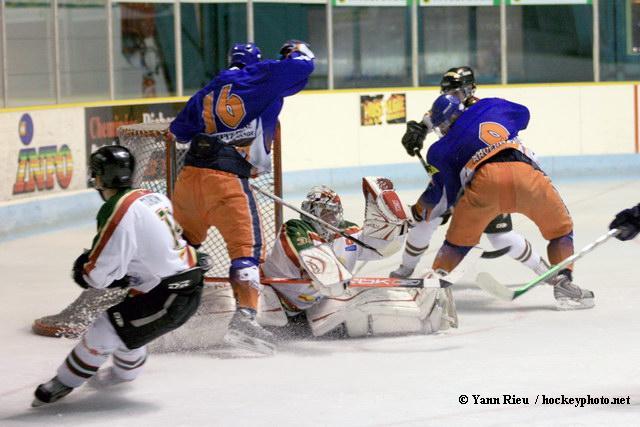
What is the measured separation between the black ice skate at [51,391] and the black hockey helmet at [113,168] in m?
0.62

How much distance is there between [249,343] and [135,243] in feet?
3.18

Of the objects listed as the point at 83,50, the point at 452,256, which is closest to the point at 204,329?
the point at 452,256

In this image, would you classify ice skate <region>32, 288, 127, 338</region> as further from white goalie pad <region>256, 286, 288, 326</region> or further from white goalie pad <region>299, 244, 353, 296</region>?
white goalie pad <region>299, 244, 353, 296</region>

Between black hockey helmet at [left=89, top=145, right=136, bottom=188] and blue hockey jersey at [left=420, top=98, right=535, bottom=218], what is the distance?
5.91 ft

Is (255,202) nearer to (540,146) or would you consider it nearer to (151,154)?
(151,154)

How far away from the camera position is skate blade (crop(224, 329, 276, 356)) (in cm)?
471

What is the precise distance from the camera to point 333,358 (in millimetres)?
4656

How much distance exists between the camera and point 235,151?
502cm

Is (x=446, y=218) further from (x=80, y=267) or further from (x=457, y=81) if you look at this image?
(x=80, y=267)

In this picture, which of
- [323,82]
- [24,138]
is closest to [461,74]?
[24,138]

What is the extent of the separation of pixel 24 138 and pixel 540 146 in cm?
450

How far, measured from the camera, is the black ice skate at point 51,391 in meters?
3.98

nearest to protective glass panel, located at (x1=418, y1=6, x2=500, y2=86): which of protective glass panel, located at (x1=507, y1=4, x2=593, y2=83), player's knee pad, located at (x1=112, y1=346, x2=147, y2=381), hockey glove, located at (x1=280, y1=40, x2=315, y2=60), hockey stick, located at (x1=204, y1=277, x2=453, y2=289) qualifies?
protective glass panel, located at (x1=507, y1=4, x2=593, y2=83)

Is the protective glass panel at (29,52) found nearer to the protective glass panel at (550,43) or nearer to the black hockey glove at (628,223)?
the protective glass panel at (550,43)
